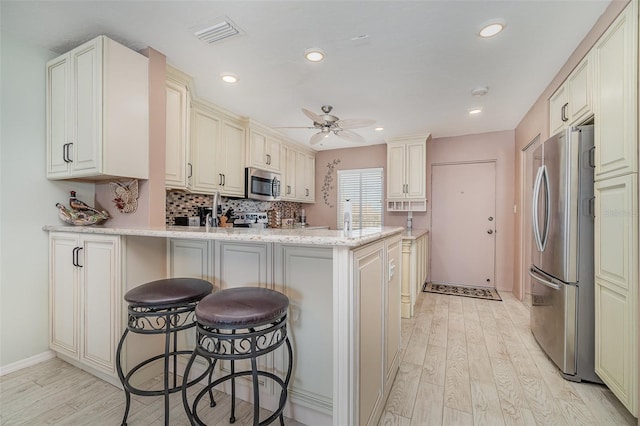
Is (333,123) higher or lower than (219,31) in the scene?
lower

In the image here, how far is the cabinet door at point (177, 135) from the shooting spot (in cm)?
246

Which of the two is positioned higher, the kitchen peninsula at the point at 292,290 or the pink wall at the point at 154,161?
the pink wall at the point at 154,161

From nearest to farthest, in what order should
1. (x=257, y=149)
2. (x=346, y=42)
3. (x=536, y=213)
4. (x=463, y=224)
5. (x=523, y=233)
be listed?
(x=346, y=42), (x=536, y=213), (x=523, y=233), (x=257, y=149), (x=463, y=224)

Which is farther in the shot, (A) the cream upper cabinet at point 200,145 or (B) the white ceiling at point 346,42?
(A) the cream upper cabinet at point 200,145

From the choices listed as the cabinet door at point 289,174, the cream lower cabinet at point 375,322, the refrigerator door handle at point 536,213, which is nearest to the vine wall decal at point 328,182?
the cabinet door at point 289,174

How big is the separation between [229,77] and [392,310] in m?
2.48

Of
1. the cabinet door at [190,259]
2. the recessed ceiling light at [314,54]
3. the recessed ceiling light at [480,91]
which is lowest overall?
the cabinet door at [190,259]

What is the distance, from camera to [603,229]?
5.64 ft

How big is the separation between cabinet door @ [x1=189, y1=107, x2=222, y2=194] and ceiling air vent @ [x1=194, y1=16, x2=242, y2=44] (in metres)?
1.18

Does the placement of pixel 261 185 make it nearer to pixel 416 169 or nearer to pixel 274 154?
pixel 274 154

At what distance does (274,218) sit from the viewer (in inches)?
190

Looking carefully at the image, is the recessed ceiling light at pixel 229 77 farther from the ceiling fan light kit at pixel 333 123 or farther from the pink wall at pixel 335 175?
the pink wall at pixel 335 175

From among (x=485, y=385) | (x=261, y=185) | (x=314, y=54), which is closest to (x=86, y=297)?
(x=261, y=185)

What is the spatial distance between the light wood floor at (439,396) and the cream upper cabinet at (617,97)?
4.69 feet
